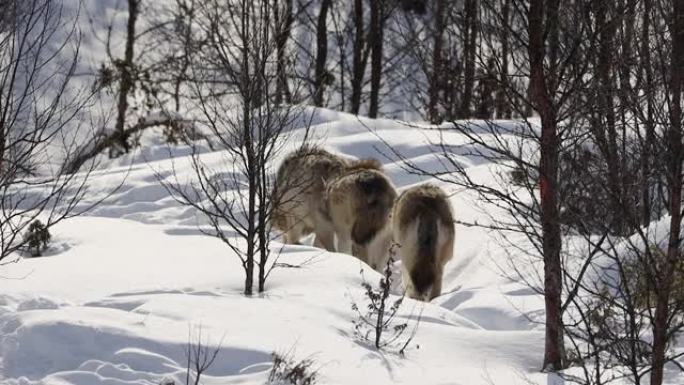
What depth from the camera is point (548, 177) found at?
7.23 meters

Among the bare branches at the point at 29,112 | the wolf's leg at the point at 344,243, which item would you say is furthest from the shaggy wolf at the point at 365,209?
the bare branches at the point at 29,112

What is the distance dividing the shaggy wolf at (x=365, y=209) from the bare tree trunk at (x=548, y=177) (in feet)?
15.3

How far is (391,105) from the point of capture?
32.8 m

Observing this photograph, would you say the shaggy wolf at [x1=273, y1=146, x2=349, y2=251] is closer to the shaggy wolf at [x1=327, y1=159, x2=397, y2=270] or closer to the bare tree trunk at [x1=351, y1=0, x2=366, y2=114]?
the shaggy wolf at [x1=327, y1=159, x2=397, y2=270]

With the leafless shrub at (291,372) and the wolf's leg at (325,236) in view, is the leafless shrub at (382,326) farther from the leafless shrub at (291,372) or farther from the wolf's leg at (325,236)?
the wolf's leg at (325,236)

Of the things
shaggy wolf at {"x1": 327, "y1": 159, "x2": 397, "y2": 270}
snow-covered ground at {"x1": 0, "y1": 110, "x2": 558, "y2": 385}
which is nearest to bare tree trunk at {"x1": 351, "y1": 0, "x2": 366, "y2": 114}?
snow-covered ground at {"x1": 0, "y1": 110, "x2": 558, "y2": 385}

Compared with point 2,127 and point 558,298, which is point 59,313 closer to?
point 2,127

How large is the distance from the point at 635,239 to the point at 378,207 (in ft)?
9.81

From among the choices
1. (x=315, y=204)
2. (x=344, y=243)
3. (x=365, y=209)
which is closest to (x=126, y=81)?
(x=315, y=204)

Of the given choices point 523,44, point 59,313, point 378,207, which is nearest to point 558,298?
point 523,44

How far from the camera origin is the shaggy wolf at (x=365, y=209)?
1241 centimetres

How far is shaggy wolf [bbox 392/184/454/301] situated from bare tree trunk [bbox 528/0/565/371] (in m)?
3.51

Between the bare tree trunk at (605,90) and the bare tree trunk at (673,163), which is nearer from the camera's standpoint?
the bare tree trunk at (673,163)

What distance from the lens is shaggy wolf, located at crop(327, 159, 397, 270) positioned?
12406 millimetres
